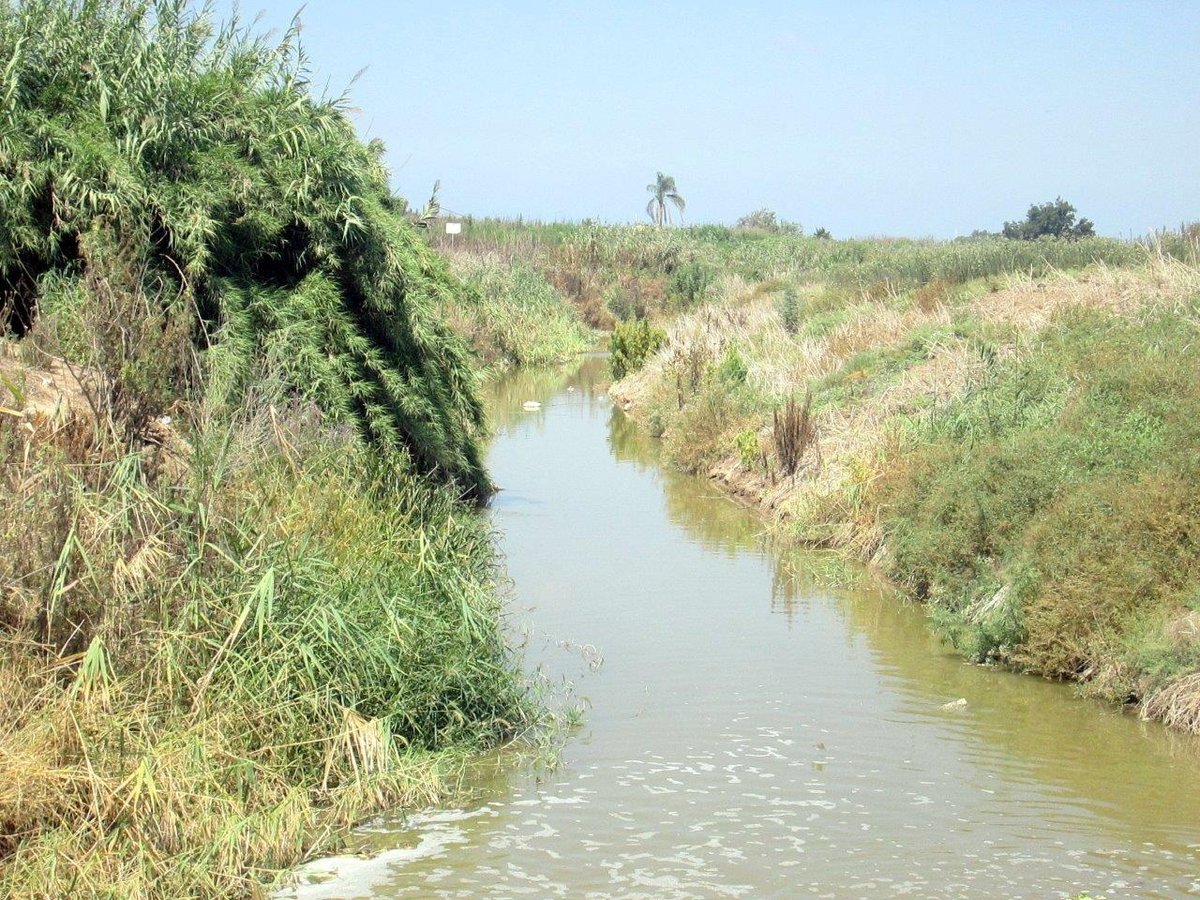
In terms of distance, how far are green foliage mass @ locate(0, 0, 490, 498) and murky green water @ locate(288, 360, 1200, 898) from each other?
2777 mm

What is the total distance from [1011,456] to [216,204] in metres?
7.22

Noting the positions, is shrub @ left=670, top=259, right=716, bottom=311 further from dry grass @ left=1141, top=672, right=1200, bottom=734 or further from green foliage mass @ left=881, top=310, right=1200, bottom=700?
dry grass @ left=1141, top=672, right=1200, bottom=734

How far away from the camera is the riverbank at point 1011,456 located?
33.4 ft

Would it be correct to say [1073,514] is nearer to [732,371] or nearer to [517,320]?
[732,371]

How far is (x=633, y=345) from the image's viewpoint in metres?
33.1

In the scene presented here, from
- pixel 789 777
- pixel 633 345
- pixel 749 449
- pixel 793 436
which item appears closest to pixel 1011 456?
pixel 789 777

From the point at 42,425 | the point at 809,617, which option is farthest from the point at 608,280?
the point at 42,425

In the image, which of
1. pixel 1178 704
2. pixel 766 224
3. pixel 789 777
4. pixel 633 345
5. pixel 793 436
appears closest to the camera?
pixel 789 777

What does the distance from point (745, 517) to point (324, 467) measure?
8.39m

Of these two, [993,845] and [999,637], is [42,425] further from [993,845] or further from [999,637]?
[999,637]

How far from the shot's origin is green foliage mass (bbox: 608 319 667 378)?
32.7 meters

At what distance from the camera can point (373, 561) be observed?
29.8 feet

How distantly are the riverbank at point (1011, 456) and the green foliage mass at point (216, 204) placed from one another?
4.78 m

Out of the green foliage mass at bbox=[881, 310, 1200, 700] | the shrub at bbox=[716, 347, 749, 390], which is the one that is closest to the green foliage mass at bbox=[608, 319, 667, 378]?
the shrub at bbox=[716, 347, 749, 390]
